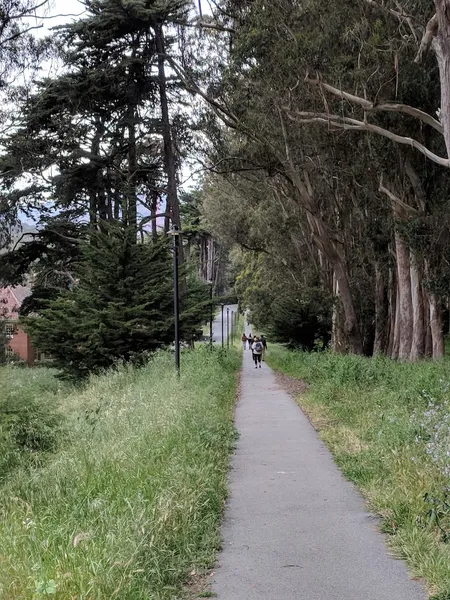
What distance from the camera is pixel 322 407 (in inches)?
549

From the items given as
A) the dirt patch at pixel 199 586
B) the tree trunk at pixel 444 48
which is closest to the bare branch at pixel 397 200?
the tree trunk at pixel 444 48

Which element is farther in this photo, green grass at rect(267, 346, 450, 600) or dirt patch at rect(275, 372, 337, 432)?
dirt patch at rect(275, 372, 337, 432)

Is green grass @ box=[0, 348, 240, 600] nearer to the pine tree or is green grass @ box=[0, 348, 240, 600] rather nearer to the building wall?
the pine tree

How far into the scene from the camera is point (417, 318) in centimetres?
2080

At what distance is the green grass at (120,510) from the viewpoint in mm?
4105

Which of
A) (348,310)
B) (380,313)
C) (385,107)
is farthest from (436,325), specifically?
(385,107)

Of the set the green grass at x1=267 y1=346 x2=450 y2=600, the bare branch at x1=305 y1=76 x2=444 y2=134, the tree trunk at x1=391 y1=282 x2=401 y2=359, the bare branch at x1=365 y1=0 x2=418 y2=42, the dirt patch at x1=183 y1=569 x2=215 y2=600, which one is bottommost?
the dirt patch at x1=183 y1=569 x2=215 y2=600

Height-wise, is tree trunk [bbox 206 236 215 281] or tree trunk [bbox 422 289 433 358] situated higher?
tree trunk [bbox 206 236 215 281]

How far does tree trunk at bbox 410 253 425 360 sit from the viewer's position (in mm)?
20438

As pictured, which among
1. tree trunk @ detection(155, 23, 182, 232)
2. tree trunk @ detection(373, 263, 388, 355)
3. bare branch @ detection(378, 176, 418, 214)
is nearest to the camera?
bare branch @ detection(378, 176, 418, 214)

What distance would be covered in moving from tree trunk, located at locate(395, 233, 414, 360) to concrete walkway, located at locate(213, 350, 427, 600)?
1204 cm

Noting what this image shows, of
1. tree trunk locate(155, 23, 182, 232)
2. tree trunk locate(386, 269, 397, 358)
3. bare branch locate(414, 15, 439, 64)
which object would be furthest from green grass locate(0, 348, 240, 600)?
tree trunk locate(155, 23, 182, 232)

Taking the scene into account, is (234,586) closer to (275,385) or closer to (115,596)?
(115,596)

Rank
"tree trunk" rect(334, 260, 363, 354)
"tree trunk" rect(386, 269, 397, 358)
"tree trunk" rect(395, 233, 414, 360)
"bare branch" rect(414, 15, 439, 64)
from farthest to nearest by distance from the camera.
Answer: "tree trunk" rect(386, 269, 397, 358)
"tree trunk" rect(334, 260, 363, 354)
"tree trunk" rect(395, 233, 414, 360)
"bare branch" rect(414, 15, 439, 64)
